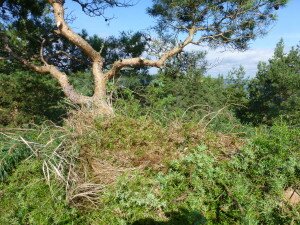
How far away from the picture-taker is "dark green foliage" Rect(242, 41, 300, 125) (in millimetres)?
24953

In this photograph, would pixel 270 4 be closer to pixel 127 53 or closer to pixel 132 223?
pixel 127 53

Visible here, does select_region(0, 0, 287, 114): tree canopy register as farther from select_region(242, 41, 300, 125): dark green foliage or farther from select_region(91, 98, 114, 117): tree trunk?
select_region(242, 41, 300, 125): dark green foliage

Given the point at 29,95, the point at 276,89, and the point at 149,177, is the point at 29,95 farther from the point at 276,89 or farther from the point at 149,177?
the point at 276,89

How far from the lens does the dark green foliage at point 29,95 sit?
12.6 meters

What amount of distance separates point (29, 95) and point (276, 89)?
765 inches

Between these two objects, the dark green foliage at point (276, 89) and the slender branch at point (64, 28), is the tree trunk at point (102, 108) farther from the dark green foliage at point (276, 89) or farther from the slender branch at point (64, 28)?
the dark green foliage at point (276, 89)

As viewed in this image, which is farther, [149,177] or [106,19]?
[106,19]

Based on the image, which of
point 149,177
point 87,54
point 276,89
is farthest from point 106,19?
point 276,89

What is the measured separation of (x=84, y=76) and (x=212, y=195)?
7.93 metres

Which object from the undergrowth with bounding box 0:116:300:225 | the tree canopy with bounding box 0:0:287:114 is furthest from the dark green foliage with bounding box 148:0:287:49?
the undergrowth with bounding box 0:116:300:225

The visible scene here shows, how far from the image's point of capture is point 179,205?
14.0 ft

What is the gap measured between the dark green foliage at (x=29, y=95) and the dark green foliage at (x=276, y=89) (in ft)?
53.1

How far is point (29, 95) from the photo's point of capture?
13.2 metres

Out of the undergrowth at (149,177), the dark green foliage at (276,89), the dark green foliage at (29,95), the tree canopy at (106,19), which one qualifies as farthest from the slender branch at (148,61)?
the dark green foliage at (276,89)
